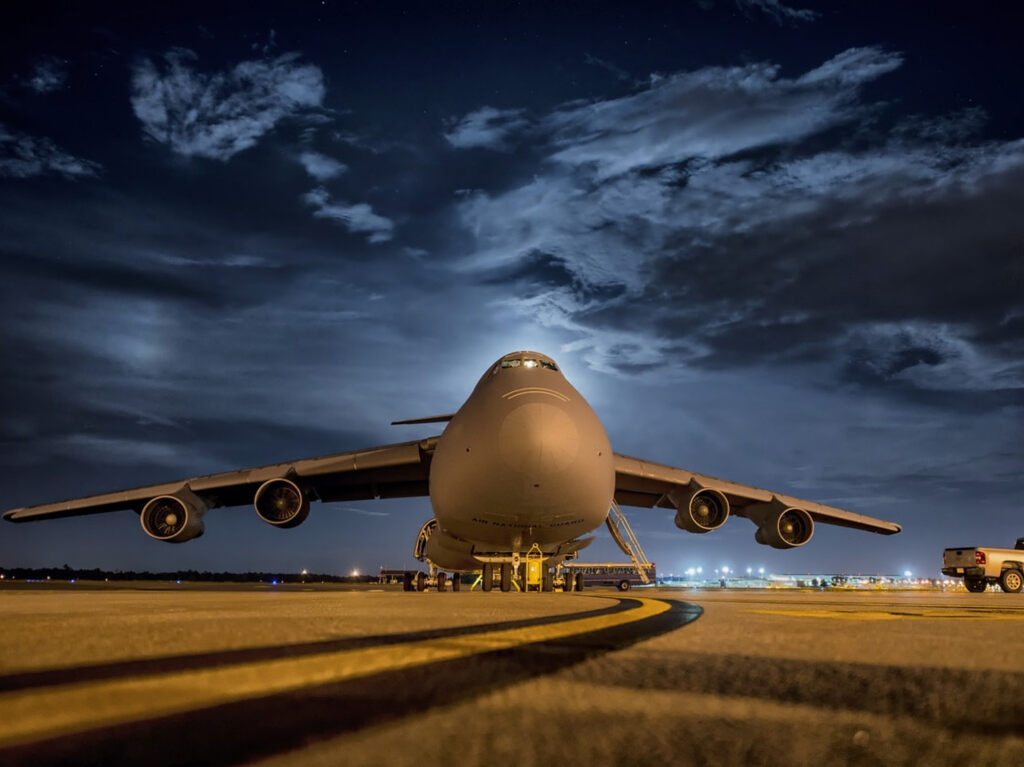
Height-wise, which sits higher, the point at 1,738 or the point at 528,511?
the point at 528,511

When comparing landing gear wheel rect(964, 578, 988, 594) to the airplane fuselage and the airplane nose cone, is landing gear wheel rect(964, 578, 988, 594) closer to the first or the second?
the airplane fuselage

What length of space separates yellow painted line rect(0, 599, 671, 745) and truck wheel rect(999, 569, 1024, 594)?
2402cm

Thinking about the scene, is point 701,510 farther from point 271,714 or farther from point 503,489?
point 271,714

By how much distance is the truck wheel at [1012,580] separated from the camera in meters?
21.0

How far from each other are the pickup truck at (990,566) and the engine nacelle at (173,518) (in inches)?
818

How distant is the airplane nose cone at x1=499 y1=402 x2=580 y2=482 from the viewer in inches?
435

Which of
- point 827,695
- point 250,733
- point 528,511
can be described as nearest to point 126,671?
point 250,733

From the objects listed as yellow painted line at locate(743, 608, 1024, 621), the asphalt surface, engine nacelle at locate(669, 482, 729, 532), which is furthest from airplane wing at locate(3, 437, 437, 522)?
the asphalt surface

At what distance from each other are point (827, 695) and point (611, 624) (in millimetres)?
2117

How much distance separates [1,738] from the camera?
1.12 metres

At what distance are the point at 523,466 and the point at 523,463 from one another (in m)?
0.05

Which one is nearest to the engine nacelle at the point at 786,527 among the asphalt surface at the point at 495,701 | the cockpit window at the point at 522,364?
the cockpit window at the point at 522,364

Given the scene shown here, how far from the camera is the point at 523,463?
11.1 m

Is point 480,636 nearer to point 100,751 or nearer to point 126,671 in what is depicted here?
point 126,671
